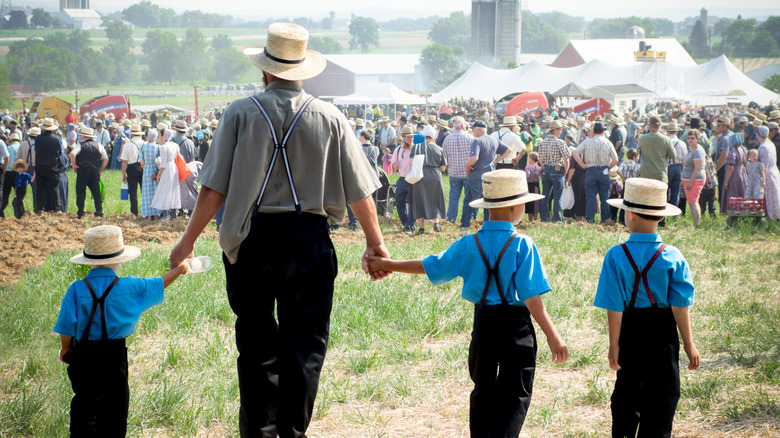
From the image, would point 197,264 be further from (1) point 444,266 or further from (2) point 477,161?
(2) point 477,161

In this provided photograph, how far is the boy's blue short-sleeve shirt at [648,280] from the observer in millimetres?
3664

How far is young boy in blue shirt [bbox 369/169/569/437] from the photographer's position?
3496 millimetres

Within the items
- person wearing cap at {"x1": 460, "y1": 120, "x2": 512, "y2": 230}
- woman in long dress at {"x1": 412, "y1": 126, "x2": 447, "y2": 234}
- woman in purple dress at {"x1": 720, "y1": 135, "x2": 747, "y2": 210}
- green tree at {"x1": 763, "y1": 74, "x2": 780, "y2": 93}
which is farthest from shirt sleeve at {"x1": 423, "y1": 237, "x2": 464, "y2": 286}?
green tree at {"x1": 763, "y1": 74, "x2": 780, "y2": 93}

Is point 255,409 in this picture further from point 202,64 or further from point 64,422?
point 202,64

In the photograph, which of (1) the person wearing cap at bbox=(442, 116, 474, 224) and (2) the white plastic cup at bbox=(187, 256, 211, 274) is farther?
(1) the person wearing cap at bbox=(442, 116, 474, 224)

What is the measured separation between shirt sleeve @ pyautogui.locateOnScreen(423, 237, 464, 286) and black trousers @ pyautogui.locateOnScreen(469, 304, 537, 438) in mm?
216

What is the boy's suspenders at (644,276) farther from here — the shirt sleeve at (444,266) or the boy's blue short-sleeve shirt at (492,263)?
the shirt sleeve at (444,266)

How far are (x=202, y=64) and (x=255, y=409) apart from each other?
154 m

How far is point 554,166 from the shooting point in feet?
44.1

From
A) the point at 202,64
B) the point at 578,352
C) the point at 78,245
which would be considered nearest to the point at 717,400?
the point at 578,352

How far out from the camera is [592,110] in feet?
109

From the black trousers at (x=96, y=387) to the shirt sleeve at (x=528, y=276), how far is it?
199 centimetres

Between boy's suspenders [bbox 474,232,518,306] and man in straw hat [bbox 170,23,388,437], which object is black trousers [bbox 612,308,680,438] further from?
man in straw hat [bbox 170,23,388,437]

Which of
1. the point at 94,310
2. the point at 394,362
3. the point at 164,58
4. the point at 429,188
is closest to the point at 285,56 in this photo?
the point at 94,310
